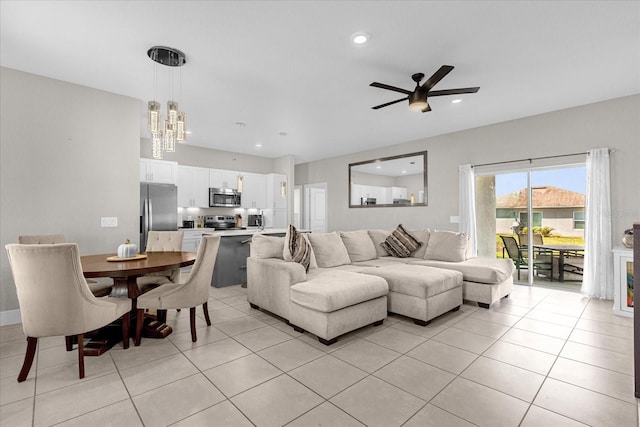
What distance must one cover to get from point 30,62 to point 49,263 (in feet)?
8.40

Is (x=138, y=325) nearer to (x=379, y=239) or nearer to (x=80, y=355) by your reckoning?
(x=80, y=355)

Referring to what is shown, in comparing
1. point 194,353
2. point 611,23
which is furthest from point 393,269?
point 611,23

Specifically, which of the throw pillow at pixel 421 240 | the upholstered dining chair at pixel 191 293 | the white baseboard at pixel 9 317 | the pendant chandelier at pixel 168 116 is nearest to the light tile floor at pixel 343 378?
the white baseboard at pixel 9 317

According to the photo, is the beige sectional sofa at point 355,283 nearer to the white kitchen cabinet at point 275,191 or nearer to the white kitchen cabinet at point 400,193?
the white kitchen cabinet at point 400,193

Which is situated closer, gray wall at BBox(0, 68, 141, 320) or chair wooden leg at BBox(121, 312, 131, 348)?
chair wooden leg at BBox(121, 312, 131, 348)

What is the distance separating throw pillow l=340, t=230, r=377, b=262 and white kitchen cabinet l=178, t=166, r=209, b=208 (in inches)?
148

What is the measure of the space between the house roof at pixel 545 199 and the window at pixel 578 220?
0.11 m

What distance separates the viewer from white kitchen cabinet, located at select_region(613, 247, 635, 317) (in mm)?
3395

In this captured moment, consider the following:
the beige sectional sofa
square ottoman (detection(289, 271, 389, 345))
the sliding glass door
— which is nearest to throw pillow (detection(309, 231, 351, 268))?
the beige sectional sofa

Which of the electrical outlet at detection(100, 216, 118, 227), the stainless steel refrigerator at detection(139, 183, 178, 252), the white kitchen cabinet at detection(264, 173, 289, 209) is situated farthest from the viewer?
the white kitchen cabinet at detection(264, 173, 289, 209)

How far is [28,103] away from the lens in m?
3.29

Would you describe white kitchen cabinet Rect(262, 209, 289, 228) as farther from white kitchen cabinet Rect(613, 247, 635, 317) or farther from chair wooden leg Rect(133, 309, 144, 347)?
white kitchen cabinet Rect(613, 247, 635, 317)

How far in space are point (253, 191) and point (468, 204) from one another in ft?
16.3

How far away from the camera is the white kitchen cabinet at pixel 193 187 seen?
642 cm
